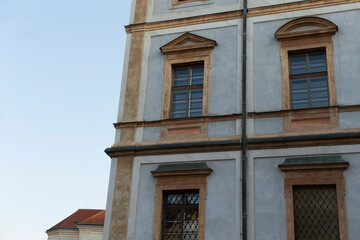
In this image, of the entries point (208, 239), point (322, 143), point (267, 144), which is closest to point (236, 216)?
point (208, 239)

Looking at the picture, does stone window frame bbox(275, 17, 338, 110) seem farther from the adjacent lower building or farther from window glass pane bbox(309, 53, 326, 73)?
the adjacent lower building

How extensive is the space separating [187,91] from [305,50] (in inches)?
132

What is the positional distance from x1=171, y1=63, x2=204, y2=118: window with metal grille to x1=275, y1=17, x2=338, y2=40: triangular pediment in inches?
95.2

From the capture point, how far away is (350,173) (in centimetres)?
1067

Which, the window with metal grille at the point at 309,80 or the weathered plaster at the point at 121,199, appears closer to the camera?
the window with metal grille at the point at 309,80

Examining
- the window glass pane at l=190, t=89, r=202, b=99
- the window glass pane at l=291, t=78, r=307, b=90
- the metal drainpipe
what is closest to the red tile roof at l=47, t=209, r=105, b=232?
the window glass pane at l=190, t=89, r=202, b=99

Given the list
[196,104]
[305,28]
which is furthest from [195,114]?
[305,28]

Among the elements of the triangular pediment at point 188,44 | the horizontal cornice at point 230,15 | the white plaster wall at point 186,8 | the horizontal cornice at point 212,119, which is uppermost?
the white plaster wall at point 186,8

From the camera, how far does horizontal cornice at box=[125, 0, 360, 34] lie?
12.7 m

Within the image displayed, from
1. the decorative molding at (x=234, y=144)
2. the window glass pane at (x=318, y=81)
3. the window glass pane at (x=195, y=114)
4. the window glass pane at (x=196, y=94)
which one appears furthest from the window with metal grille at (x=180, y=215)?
the window glass pane at (x=318, y=81)

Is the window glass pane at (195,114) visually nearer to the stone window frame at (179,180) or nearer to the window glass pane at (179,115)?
the window glass pane at (179,115)

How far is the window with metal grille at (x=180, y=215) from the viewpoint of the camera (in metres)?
11.6

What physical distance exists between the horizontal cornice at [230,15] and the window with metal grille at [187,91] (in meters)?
1.43

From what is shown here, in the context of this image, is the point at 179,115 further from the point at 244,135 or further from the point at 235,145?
the point at 244,135
